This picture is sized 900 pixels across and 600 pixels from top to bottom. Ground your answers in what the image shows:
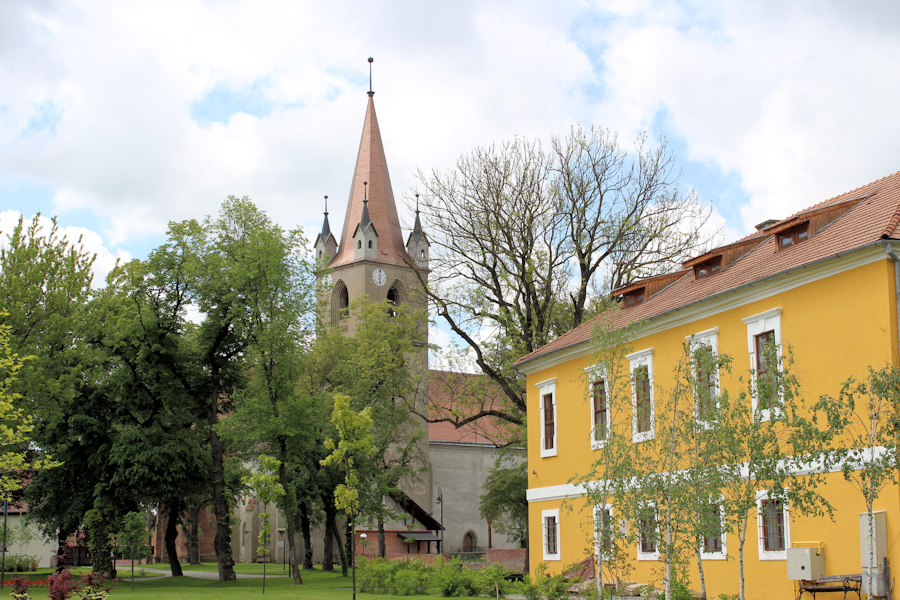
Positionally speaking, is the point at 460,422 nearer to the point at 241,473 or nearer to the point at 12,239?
the point at 241,473

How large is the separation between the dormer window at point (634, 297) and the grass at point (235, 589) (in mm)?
10727

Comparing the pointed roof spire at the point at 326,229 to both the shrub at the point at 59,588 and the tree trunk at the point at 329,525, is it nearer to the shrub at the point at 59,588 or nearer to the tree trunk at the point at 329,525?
the tree trunk at the point at 329,525

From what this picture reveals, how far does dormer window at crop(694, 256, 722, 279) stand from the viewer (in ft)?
82.5

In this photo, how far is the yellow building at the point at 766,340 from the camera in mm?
18188

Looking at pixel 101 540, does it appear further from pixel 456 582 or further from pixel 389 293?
pixel 389 293

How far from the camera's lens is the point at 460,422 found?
38.7m

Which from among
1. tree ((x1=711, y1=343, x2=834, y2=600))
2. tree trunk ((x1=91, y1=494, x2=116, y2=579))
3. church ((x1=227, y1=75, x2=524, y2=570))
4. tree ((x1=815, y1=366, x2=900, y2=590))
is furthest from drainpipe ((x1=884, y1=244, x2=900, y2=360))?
church ((x1=227, y1=75, x2=524, y2=570))

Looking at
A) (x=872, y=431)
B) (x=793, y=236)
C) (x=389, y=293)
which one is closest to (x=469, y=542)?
(x=389, y=293)

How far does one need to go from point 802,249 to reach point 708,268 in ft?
15.2

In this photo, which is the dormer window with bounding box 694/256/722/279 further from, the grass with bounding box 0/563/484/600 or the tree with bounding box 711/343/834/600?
the grass with bounding box 0/563/484/600

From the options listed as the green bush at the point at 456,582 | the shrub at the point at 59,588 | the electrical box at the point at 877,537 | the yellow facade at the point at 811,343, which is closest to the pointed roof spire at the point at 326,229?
the green bush at the point at 456,582

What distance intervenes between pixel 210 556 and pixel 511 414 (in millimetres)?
48608

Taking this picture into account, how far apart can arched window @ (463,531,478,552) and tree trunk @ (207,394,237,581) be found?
31.3 metres

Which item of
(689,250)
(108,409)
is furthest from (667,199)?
(108,409)
